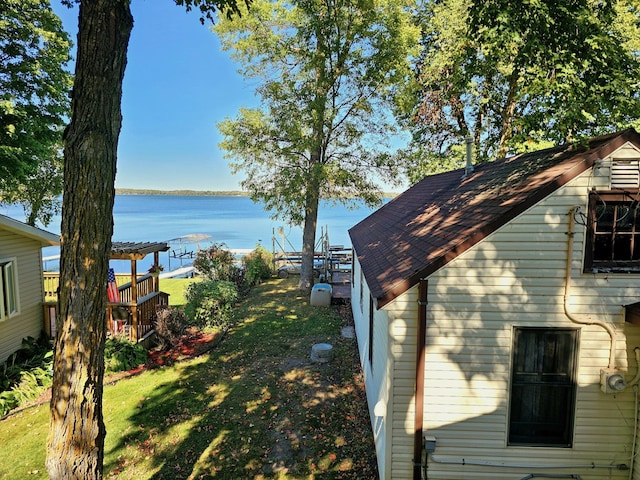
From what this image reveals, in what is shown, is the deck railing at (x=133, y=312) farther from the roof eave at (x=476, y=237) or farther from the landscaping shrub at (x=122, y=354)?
the roof eave at (x=476, y=237)

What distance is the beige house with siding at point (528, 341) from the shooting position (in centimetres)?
→ 477

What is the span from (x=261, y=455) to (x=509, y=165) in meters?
7.05

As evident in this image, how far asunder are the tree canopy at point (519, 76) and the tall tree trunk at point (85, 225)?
16.3ft

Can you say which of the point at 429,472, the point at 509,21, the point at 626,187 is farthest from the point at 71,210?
the point at 626,187

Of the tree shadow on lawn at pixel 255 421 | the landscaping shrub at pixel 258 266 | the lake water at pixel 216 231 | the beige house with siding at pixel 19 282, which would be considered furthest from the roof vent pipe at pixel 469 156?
the landscaping shrub at pixel 258 266

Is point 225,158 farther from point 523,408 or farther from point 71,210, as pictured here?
point 523,408

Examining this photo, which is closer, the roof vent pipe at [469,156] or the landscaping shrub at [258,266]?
the roof vent pipe at [469,156]

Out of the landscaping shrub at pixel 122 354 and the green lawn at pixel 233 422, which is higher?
the landscaping shrub at pixel 122 354

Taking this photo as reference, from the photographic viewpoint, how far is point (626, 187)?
4.68 metres

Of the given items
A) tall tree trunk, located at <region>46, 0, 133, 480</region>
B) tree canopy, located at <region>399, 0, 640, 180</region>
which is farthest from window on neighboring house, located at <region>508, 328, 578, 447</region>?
tall tree trunk, located at <region>46, 0, 133, 480</region>

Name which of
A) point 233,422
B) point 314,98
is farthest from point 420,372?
point 314,98

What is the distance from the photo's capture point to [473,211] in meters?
5.85

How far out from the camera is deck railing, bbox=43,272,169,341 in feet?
33.4

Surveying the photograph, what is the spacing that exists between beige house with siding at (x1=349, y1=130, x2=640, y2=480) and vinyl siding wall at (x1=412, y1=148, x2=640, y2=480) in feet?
0.04
